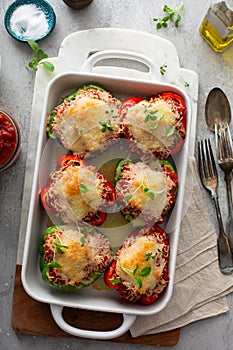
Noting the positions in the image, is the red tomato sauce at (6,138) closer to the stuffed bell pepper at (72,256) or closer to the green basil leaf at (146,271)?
the stuffed bell pepper at (72,256)

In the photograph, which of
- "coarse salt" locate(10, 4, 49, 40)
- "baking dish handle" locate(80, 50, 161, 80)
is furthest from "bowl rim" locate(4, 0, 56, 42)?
"baking dish handle" locate(80, 50, 161, 80)

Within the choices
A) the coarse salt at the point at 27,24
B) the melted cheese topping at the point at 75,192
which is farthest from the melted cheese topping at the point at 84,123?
the coarse salt at the point at 27,24

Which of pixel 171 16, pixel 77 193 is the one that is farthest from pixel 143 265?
pixel 171 16

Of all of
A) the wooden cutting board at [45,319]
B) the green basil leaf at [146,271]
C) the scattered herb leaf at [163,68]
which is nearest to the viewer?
the green basil leaf at [146,271]

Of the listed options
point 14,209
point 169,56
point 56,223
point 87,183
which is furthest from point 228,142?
point 14,209

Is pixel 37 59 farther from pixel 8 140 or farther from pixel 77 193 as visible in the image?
pixel 77 193

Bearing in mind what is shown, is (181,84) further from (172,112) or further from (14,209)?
(14,209)

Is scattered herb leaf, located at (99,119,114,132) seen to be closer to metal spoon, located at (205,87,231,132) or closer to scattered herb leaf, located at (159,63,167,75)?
scattered herb leaf, located at (159,63,167,75)
